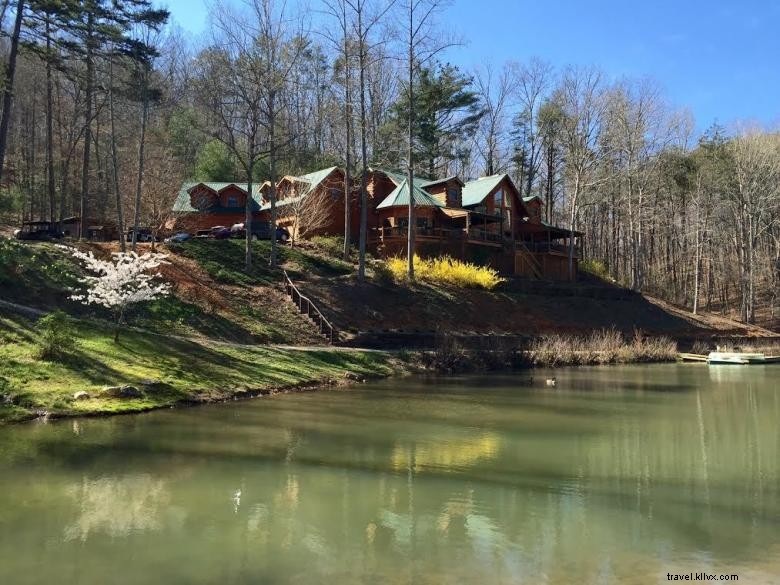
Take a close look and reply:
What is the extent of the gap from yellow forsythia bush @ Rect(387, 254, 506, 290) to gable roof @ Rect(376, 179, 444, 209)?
215 inches

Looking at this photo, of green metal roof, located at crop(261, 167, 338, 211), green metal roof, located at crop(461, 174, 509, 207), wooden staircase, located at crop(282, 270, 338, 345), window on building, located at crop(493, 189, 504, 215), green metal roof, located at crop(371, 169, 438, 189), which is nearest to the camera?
wooden staircase, located at crop(282, 270, 338, 345)

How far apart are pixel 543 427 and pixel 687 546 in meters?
7.23

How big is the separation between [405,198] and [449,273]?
7.79m

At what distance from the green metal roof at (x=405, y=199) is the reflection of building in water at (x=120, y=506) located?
3436 cm

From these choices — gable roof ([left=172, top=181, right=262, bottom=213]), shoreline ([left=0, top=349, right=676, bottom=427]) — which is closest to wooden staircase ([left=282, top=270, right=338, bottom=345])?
shoreline ([left=0, top=349, right=676, bottom=427])

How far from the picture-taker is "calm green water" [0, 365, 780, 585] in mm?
6375

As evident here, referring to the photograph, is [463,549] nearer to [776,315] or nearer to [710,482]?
[710,482]

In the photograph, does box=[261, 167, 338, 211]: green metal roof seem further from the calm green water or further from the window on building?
the calm green water

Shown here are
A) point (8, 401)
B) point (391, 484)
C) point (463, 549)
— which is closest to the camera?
point (463, 549)

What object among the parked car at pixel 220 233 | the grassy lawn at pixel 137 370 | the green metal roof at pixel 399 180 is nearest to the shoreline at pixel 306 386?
the grassy lawn at pixel 137 370

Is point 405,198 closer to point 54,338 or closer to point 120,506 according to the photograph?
point 54,338

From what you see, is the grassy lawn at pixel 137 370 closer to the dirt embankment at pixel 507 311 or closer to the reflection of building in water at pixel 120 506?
the reflection of building in water at pixel 120 506

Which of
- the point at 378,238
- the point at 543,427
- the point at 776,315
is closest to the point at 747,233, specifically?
the point at 776,315

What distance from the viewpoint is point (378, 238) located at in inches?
1689
